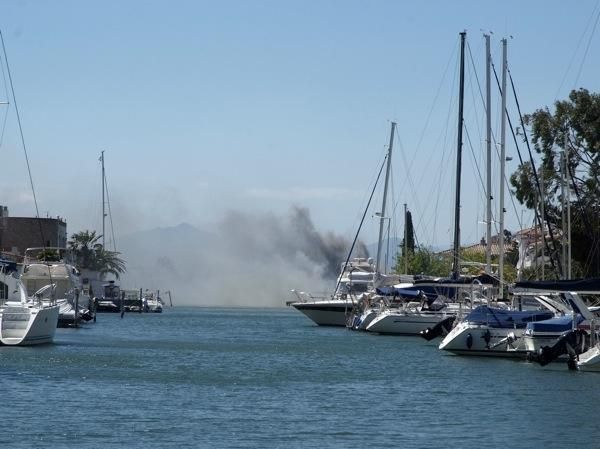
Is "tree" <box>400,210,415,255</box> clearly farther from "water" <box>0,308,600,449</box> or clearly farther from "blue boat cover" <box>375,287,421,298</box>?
"water" <box>0,308,600,449</box>

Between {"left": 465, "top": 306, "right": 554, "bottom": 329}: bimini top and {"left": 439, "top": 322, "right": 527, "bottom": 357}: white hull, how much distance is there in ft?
0.73

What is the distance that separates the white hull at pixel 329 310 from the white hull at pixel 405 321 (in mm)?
16200

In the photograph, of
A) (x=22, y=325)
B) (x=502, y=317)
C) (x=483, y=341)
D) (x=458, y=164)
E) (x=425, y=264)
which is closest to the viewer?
(x=502, y=317)

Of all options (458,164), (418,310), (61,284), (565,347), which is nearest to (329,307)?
(61,284)

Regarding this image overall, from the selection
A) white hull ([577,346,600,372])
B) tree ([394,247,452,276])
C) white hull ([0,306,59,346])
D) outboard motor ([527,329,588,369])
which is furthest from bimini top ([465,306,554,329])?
tree ([394,247,452,276])

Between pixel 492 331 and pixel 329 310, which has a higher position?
pixel 492 331

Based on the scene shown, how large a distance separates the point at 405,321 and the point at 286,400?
3883 centimetres

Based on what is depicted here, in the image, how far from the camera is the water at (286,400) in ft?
101

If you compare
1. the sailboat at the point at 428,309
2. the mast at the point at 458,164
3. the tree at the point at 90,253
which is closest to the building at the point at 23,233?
the tree at the point at 90,253

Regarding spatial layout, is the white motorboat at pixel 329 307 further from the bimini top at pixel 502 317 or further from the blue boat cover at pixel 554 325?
the blue boat cover at pixel 554 325

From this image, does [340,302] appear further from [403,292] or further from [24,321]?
[24,321]

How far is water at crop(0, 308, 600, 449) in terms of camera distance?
1216 inches

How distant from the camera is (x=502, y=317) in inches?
2163

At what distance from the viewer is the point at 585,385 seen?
42.7m
